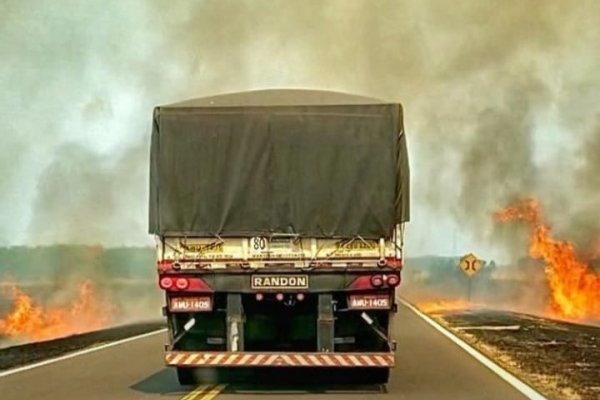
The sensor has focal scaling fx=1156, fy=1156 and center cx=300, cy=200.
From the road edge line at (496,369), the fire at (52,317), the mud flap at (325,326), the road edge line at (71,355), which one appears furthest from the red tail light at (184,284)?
the fire at (52,317)

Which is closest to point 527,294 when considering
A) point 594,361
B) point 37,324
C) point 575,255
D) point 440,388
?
point 575,255

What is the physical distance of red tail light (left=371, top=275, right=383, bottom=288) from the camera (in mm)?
15383

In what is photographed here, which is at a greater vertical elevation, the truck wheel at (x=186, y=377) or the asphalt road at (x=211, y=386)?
the truck wheel at (x=186, y=377)

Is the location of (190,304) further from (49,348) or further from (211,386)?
(49,348)

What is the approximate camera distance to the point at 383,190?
15.9 meters

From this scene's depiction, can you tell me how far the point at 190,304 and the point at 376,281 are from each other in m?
2.53

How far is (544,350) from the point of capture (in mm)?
22531

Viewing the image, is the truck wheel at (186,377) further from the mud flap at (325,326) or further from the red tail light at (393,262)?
the red tail light at (393,262)

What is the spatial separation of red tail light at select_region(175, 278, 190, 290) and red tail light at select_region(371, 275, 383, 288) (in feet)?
8.11

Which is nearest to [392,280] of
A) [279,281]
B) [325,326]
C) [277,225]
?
[325,326]

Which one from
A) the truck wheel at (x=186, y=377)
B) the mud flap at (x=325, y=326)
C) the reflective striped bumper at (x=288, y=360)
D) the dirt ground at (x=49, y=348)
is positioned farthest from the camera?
the dirt ground at (x=49, y=348)

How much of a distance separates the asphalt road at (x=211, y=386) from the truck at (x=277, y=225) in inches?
22.0

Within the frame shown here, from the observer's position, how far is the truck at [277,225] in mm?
15500

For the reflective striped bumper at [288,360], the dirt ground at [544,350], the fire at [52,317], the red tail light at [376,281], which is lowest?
the fire at [52,317]
